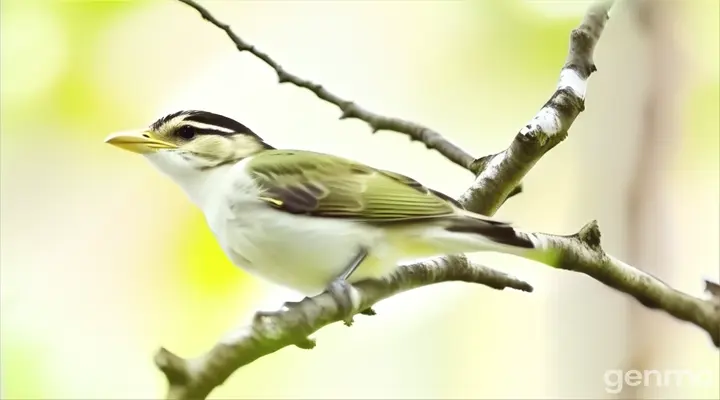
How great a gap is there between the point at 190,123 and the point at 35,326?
0.43 metres

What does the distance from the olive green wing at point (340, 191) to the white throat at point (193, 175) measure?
5cm

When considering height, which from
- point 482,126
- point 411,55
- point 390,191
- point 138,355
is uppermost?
point 411,55

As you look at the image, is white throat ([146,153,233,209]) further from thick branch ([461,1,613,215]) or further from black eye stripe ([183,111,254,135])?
thick branch ([461,1,613,215])

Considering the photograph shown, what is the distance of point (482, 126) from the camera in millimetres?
1057

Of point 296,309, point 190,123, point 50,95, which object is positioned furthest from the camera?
point 50,95

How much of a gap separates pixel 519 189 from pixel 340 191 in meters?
0.31

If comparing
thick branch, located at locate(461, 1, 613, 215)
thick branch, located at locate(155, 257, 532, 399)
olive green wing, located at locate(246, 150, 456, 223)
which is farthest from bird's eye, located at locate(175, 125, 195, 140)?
thick branch, located at locate(461, 1, 613, 215)

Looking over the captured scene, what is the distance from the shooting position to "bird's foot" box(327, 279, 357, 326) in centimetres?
89

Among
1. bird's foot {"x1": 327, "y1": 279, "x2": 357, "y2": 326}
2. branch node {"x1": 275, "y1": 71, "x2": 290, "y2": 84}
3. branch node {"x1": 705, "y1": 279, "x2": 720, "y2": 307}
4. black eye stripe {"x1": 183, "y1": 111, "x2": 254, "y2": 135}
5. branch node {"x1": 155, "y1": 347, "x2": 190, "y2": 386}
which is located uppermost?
branch node {"x1": 275, "y1": 71, "x2": 290, "y2": 84}

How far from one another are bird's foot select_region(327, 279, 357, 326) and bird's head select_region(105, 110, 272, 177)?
0.24 metres

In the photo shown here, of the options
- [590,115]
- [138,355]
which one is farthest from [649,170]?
[138,355]

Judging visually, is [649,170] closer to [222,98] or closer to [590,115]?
[590,115]

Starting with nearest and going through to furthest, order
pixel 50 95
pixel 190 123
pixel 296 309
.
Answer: pixel 296 309 → pixel 190 123 → pixel 50 95

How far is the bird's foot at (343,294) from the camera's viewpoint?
0.89m
